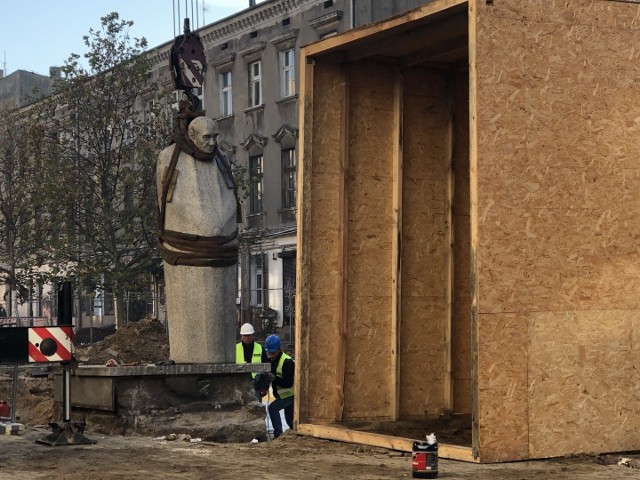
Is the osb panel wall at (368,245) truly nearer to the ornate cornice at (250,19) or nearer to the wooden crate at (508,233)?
the wooden crate at (508,233)

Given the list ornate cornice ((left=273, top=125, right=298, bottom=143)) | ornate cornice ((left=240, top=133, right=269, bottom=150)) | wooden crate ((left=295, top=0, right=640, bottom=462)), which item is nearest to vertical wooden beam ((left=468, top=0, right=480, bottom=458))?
wooden crate ((left=295, top=0, right=640, bottom=462))

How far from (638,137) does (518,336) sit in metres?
Answer: 2.12

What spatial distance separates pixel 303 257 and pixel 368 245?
0.72 m

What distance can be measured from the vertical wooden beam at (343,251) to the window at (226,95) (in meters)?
31.2

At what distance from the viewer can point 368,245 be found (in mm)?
12977

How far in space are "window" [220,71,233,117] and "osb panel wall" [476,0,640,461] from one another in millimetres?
33430

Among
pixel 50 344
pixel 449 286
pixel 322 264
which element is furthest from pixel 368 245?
pixel 50 344

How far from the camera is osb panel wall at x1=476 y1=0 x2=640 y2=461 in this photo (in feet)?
34.3

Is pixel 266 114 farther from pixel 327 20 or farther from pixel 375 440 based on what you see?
pixel 375 440

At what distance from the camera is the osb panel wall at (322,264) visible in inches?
Answer: 499

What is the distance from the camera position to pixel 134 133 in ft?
116

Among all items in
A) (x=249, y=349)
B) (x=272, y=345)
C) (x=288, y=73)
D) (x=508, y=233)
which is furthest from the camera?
(x=288, y=73)

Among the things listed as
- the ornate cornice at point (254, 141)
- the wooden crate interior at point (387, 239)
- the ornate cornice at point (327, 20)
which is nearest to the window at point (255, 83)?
the ornate cornice at point (254, 141)

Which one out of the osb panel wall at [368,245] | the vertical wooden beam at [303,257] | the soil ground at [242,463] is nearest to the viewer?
the soil ground at [242,463]
